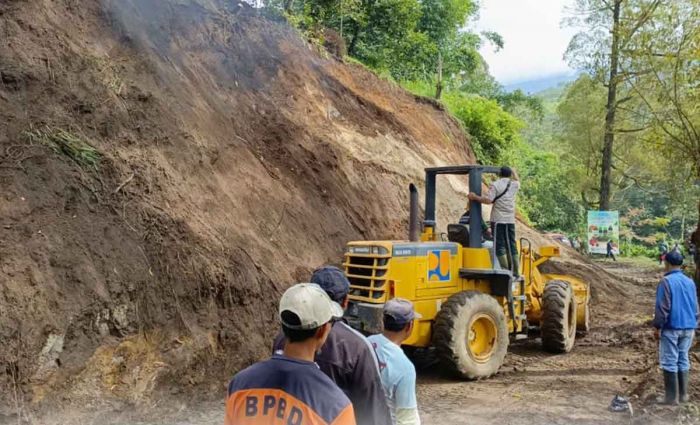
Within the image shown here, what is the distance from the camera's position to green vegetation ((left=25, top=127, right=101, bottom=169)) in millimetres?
7531

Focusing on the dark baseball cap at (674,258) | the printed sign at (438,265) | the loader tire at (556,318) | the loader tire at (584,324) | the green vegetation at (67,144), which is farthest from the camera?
the loader tire at (584,324)

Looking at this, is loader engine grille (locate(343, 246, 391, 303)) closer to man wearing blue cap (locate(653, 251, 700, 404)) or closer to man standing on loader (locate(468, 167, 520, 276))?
man standing on loader (locate(468, 167, 520, 276))

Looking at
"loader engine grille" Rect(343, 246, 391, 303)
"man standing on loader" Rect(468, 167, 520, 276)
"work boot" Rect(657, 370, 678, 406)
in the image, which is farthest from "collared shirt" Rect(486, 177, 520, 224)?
"work boot" Rect(657, 370, 678, 406)

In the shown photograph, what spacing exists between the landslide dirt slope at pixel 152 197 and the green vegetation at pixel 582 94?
4537mm

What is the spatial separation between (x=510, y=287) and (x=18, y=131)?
6.65m

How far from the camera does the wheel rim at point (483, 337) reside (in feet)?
26.7

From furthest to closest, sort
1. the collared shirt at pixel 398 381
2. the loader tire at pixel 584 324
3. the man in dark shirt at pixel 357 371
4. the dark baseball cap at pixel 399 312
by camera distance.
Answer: the loader tire at pixel 584 324
the dark baseball cap at pixel 399 312
the collared shirt at pixel 398 381
the man in dark shirt at pixel 357 371

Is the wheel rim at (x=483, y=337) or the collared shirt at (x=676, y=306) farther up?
the collared shirt at (x=676, y=306)

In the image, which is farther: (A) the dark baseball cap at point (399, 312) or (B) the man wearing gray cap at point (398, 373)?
(A) the dark baseball cap at point (399, 312)

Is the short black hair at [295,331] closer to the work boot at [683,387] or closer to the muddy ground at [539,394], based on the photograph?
the muddy ground at [539,394]

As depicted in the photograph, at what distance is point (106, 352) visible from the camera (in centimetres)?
646

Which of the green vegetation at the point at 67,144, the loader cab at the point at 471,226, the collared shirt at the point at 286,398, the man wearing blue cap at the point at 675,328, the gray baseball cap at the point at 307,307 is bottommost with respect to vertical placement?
the man wearing blue cap at the point at 675,328

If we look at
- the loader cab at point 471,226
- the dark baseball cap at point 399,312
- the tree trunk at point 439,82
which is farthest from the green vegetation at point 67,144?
the tree trunk at point 439,82

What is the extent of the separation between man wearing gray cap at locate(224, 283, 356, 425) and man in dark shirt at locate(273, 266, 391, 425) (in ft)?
2.20
